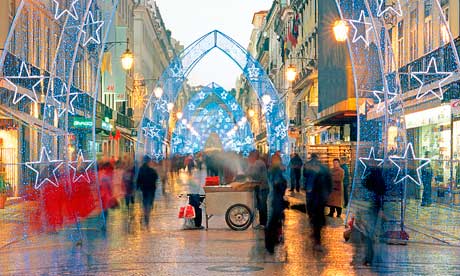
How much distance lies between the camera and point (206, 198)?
64.2 ft

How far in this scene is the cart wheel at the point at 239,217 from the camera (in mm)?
19589

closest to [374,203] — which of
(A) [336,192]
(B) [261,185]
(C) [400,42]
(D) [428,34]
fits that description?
(B) [261,185]

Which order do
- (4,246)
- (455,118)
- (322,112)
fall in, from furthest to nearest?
(322,112)
(455,118)
(4,246)

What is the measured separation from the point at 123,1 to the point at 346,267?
204 ft

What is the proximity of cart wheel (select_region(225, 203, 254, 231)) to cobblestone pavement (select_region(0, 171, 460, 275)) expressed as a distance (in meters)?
0.26

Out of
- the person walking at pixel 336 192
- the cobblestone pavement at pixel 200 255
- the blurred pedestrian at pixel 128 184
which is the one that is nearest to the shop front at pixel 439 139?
the person walking at pixel 336 192

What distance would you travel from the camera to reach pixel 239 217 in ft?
64.6

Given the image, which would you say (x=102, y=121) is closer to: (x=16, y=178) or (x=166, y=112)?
(x=166, y=112)

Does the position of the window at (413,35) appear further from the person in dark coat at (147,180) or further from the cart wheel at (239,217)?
the cart wheel at (239,217)

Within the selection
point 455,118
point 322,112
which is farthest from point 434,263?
point 322,112

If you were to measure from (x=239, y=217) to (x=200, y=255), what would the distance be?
483 cm

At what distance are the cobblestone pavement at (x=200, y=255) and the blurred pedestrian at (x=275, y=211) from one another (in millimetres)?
283

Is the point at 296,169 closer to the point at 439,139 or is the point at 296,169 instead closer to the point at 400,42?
the point at 400,42

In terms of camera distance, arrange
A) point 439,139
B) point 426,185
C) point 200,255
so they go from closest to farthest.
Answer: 1. point 200,255
2. point 426,185
3. point 439,139
